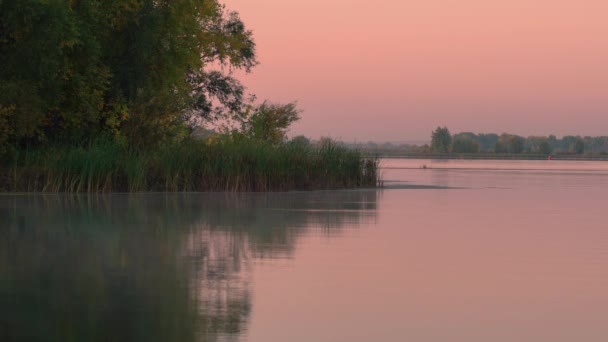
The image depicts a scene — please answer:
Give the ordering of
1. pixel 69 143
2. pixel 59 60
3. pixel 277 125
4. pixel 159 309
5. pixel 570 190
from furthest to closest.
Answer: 1. pixel 277 125
2. pixel 570 190
3. pixel 69 143
4. pixel 59 60
5. pixel 159 309

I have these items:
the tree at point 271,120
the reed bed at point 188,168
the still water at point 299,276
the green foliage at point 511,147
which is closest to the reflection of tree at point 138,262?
the still water at point 299,276

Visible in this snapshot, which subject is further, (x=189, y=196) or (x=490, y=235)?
(x=189, y=196)

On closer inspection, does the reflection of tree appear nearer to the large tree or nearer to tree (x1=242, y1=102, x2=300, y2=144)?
the large tree

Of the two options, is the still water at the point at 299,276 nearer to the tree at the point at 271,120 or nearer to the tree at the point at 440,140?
the tree at the point at 271,120

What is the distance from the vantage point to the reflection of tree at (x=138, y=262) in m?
9.09

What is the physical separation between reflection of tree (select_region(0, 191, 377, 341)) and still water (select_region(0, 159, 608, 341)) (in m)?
0.03

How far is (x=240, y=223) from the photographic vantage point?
20.8 m

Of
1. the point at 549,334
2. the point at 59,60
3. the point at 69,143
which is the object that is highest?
the point at 59,60

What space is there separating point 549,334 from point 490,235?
33.1 feet

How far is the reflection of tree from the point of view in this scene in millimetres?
9086

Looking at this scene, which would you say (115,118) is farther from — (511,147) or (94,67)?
(511,147)

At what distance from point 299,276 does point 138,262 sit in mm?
2500

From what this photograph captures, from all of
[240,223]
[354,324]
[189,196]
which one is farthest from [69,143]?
[354,324]

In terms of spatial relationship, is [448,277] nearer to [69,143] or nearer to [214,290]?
[214,290]
